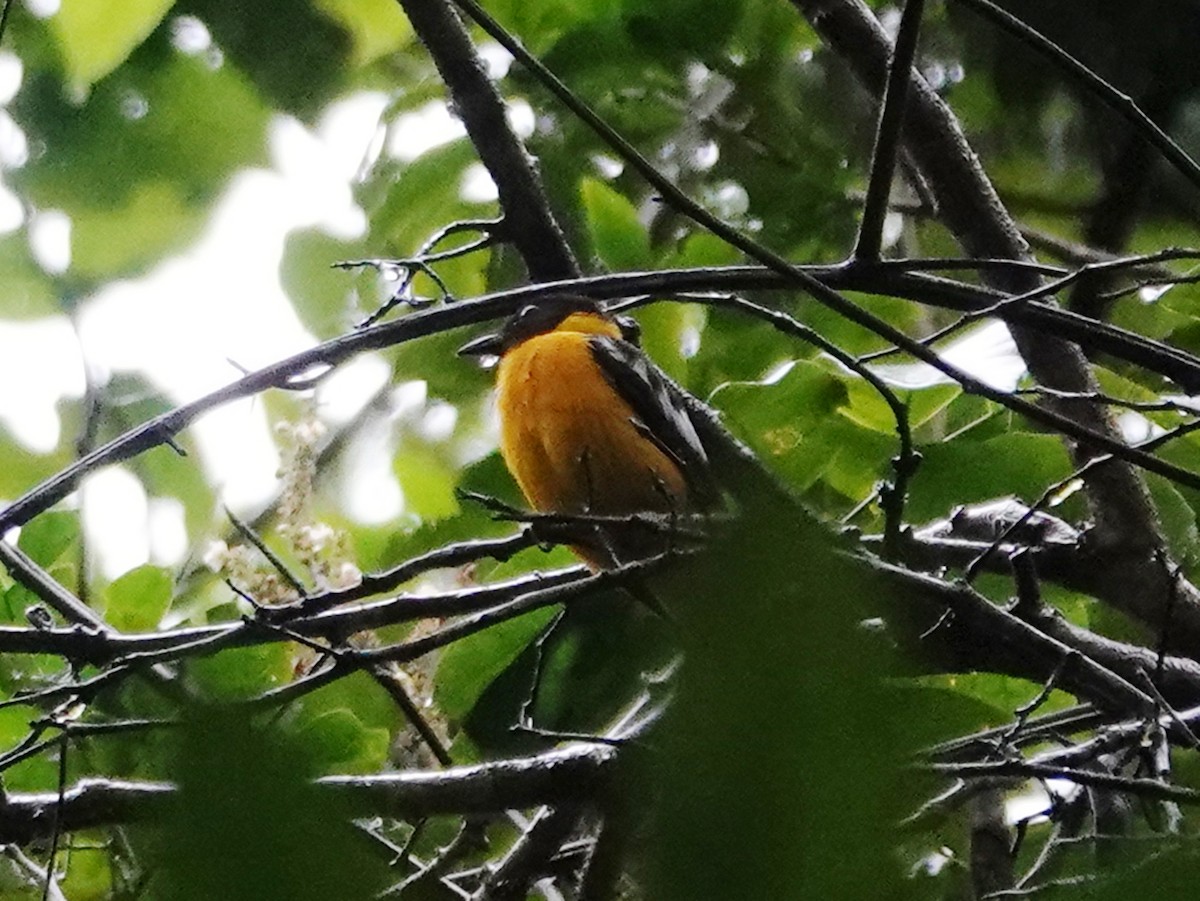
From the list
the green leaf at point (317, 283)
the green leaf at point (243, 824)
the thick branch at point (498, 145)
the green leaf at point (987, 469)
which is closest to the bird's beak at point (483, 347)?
the green leaf at point (317, 283)

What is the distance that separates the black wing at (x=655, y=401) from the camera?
3.02 feet

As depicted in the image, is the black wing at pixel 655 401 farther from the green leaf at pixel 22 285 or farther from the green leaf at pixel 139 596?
the green leaf at pixel 22 285

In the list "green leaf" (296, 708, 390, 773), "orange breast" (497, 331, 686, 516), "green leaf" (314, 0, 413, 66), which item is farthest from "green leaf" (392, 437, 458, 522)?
"green leaf" (314, 0, 413, 66)

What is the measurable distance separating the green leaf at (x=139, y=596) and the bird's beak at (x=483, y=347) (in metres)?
0.39

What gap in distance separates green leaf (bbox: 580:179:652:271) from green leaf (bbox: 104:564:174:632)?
48cm

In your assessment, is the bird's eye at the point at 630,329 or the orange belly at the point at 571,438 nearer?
the orange belly at the point at 571,438

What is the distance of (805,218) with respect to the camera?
1425 millimetres

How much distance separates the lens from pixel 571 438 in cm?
116

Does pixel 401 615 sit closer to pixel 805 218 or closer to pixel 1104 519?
pixel 1104 519

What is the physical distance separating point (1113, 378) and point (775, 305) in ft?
1.04

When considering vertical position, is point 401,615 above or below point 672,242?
above

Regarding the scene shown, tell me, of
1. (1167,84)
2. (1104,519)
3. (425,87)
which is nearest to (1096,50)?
(1167,84)

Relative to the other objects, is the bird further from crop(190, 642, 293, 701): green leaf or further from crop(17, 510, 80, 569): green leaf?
crop(17, 510, 80, 569): green leaf

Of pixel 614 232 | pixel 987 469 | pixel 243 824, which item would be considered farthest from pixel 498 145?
pixel 243 824
